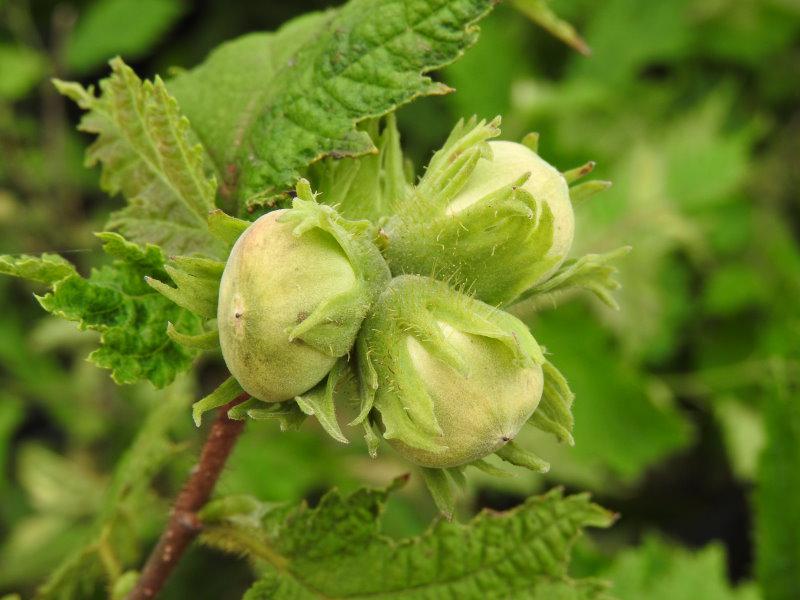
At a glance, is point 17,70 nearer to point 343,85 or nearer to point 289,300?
point 343,85

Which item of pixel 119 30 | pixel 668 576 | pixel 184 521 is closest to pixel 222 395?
pixel 184 521

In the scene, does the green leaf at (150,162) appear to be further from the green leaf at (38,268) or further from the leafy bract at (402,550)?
the leafy bract at (402,550)

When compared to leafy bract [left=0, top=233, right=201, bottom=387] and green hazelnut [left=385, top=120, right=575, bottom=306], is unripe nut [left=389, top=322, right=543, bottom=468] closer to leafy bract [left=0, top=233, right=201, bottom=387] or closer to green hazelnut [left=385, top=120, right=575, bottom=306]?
green hazelnut [left=385, top=120, right=575, bottom=306]

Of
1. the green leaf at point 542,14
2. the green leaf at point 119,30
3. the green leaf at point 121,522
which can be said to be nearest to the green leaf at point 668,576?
the green leaf at point 121,522

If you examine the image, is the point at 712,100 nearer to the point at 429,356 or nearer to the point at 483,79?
the point at 483,79

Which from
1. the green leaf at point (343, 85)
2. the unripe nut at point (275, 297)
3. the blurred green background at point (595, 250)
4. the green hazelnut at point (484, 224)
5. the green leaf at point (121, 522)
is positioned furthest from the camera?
the blurred green background at point (595, 250)

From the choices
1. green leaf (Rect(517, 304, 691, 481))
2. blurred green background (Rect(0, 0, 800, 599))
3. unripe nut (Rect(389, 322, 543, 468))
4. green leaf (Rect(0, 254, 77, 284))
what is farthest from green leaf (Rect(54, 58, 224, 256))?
green leaf (Rect(517, 304, 691, 481))
